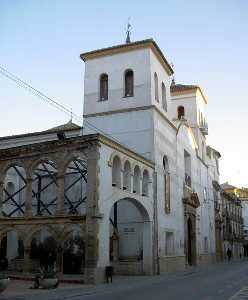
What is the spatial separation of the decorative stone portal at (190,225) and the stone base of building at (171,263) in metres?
3.46

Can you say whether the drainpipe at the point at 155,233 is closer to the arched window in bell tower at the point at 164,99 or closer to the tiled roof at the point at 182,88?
the arched window in bell tower at the point at 164,99

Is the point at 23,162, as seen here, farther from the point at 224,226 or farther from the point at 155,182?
the point at 224,226

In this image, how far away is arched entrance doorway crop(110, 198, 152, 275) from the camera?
2516cm

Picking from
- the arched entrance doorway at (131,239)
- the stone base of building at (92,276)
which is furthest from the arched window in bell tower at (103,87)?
the stone base of building at (92,276)

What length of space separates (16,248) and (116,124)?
10661mm

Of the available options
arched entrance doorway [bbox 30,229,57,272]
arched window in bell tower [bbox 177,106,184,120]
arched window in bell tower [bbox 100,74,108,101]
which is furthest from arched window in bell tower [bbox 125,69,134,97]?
arched window in bell tower [bbox 177,106,184,120]

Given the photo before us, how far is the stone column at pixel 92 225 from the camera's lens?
19125 mm

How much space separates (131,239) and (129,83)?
36.0 ft

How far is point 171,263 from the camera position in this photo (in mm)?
28312

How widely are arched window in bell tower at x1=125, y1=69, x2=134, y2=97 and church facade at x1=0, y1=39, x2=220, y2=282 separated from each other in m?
0.07

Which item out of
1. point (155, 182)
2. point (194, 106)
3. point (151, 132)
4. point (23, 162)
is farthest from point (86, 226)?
point (194, 106)

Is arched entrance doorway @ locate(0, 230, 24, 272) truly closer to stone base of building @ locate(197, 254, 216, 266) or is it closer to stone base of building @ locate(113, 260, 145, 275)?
stone base of building @ locate(113, 260, 145, 275)

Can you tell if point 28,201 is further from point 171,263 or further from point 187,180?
point 187,180

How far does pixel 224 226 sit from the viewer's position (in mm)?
60656
